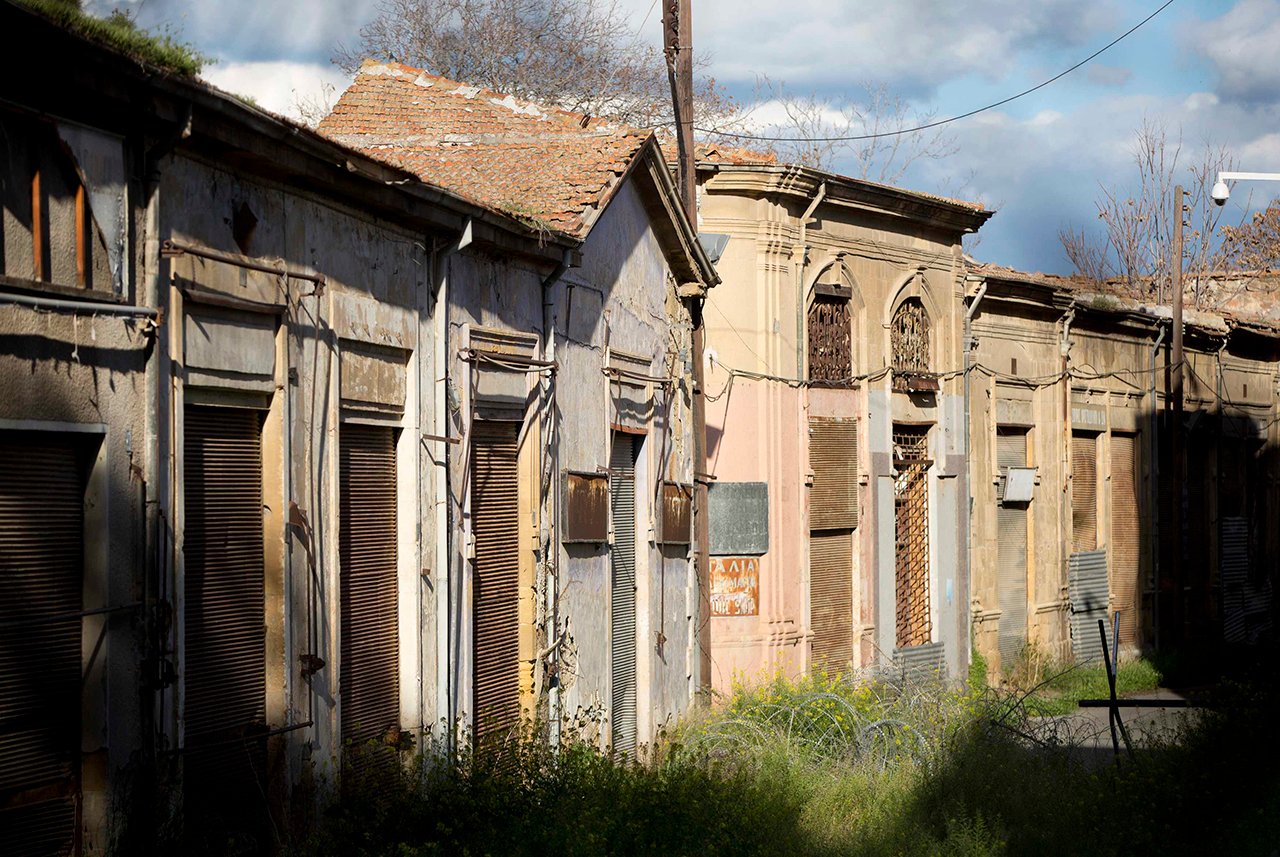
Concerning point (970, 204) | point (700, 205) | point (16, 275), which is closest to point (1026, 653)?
point (970, 204)

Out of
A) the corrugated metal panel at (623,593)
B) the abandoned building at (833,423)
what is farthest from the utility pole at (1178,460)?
the corrugated metal panel at (623,593)

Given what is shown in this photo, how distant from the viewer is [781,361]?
18.3 m

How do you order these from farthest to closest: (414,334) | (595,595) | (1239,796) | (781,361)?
(781,361)
(595,595)
(1239,796)
(414,334)

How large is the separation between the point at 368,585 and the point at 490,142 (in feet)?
17.3

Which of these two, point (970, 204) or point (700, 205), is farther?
point (970, 204)

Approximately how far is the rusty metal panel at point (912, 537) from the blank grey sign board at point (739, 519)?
3274 mm

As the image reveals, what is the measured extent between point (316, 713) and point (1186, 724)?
795 cm

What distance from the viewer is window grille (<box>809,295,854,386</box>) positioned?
62.6 feet

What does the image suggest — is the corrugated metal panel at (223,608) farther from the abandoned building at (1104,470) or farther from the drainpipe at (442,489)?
the abandoned building at (1104,470)

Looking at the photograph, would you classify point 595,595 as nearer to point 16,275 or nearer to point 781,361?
point 781,361

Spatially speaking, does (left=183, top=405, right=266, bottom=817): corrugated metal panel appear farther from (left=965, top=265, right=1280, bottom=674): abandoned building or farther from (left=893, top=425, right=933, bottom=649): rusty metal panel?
(left=965, top=265, right=1280, bottom=674): abandoned building

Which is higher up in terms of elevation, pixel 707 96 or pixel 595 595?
pixel 707 96

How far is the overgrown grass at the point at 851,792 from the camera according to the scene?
28.6 ft

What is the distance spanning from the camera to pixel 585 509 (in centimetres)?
1268
